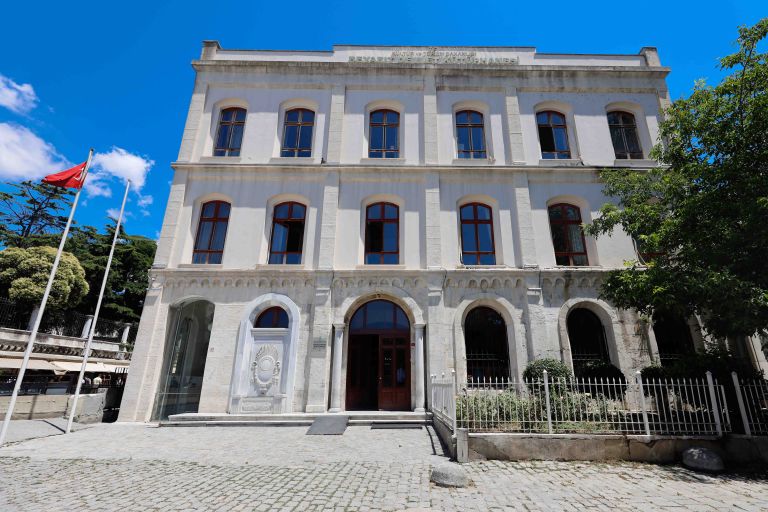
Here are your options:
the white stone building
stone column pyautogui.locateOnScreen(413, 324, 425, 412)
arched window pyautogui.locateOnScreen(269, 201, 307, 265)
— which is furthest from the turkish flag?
stone column pyautogui.locateOnScreen(413, 324, 425, 412)

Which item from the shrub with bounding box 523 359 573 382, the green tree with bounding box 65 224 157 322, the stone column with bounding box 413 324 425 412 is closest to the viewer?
the shrub with bounding box 523 359 573 382

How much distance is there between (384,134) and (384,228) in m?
4.69

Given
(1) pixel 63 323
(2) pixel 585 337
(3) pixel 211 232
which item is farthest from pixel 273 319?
(1) pixel 63 323

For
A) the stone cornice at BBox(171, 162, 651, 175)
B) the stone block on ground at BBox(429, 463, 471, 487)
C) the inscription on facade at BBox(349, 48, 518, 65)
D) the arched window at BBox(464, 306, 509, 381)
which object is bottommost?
the stone block on ground at BBox(429, 463, 471, 487)

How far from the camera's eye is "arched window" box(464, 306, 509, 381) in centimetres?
1396

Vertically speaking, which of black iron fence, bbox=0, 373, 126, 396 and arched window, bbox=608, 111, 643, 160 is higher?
arched window, bbox=608, 111, 643, 160

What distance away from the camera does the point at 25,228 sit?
32188mm

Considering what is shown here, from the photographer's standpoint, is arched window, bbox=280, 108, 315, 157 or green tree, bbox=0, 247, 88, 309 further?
green tree, bbox=0, 247, 88, 309

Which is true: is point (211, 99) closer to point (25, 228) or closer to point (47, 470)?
point (47, 470)

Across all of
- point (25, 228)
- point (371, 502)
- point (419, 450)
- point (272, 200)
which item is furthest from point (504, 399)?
point (25, 228)

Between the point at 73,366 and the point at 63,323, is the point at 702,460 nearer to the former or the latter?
the point at 73,366

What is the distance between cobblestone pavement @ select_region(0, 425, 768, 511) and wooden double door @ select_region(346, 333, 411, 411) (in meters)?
4.41

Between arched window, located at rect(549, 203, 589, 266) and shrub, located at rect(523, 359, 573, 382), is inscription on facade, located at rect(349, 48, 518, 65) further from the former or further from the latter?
shrub, located at rect(523, 359, 573, 382)

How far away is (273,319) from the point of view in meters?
14.4
